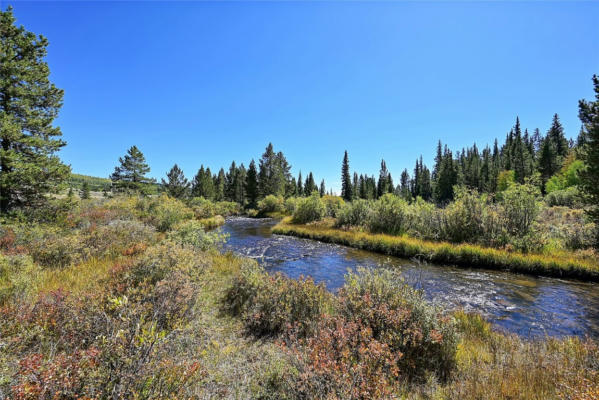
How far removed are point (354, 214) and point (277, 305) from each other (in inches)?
667

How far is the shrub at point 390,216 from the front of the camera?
1661 cm

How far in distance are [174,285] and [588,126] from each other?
1873cm

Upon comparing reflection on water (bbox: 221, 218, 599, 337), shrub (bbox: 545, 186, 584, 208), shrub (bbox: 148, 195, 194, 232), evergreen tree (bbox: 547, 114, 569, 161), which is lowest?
reflection on water (bbox: 221, 218, 599, 337)

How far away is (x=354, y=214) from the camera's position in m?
20.9

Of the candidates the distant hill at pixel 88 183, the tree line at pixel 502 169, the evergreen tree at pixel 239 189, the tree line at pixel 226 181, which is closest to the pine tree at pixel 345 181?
the tree line at pixel 502 169

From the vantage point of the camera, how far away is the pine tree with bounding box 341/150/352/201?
58.6 metres

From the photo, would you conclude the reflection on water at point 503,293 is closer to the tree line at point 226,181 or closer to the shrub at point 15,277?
the shrub at point 15,277

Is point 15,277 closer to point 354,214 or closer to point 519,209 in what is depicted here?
point 519,209

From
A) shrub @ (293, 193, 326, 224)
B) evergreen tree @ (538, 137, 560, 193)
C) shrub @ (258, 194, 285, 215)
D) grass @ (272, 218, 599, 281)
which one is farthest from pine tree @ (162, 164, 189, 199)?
evergreen tree @ (538, 137, 560, 193)

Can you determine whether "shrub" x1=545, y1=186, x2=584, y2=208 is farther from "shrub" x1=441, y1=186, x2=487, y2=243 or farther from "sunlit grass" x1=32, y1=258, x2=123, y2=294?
"sunlit grass" x1=32, y1=258, x2=123, y2=294

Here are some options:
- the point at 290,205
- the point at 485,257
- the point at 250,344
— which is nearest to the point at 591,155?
the point at 485,257

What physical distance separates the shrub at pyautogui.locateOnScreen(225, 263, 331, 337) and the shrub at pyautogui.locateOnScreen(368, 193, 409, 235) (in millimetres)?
12804

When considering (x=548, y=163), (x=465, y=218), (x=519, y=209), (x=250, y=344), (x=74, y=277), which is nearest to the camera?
(x=250, y=344)

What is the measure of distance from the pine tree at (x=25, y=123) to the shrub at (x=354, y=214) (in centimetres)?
1882
